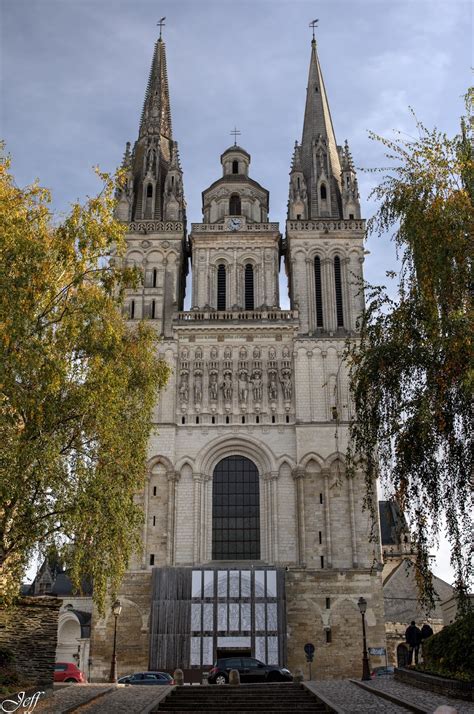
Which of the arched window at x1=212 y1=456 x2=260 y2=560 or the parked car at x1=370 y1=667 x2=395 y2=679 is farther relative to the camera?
the arched window at x1=212 y1=456 x2=260 y2=560

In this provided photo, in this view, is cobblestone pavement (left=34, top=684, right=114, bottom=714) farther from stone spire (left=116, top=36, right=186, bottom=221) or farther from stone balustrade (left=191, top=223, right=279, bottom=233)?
stone spire (left=116, top=36, right=186, bottom=221)

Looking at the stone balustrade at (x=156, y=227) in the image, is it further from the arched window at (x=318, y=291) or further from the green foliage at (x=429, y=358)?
the green foliage at (x=429, y=358)

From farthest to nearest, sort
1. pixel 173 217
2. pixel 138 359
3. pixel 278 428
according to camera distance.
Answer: pixel 173 217, pixel 278 428, pixel 138 359

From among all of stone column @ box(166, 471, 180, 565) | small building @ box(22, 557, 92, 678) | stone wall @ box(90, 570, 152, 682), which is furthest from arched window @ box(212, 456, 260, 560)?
small building @ box(22, 557, 92, 678)

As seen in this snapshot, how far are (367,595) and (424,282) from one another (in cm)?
2307

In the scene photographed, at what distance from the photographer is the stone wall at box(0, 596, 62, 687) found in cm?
1628

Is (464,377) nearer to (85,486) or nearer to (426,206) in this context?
(426,206)

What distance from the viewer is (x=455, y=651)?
607 inches

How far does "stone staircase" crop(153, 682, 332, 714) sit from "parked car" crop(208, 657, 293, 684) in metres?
5.45

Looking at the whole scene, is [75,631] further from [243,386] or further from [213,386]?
[243,386]

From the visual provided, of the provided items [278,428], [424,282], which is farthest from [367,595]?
[424,282]

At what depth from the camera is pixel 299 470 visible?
35250 mm

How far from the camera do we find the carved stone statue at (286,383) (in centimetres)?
3681

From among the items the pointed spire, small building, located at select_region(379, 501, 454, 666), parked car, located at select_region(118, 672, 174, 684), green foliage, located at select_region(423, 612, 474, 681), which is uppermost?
the pointed spire
